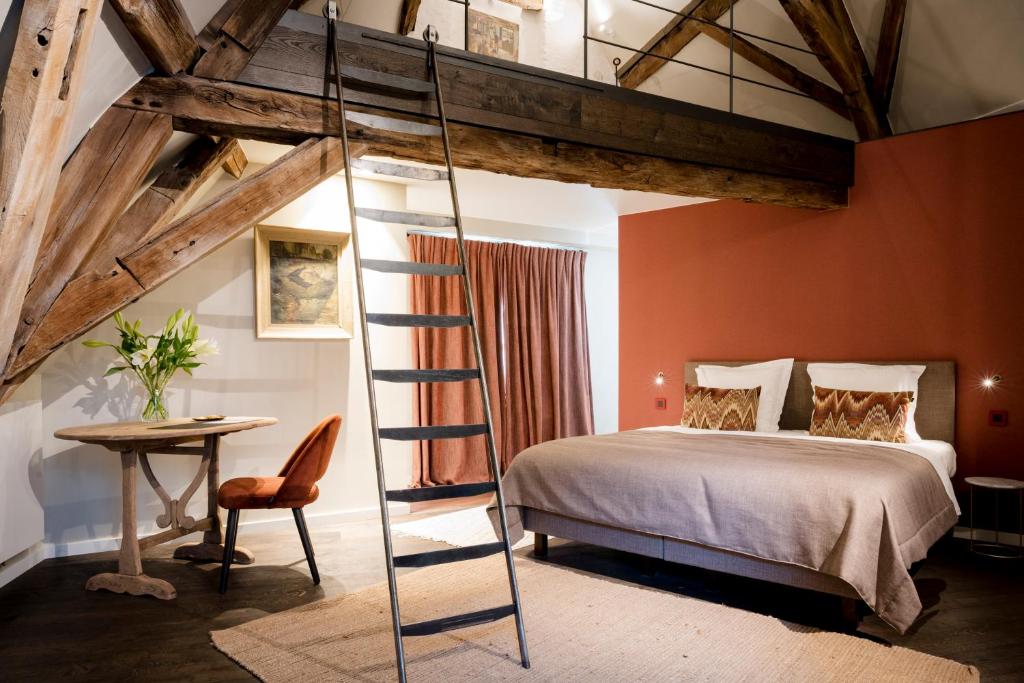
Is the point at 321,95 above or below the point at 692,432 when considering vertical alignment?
above

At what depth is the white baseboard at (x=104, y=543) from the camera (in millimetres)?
3522

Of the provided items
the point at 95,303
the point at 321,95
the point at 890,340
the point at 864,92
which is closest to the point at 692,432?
the point at 890,340

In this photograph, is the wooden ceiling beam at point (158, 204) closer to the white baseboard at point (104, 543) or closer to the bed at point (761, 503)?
the white baseboard at point (104, 543)

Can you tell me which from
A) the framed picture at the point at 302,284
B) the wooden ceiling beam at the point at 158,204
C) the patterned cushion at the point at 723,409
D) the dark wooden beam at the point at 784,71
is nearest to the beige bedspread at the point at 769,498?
the patterned cushion at the point at 723,409

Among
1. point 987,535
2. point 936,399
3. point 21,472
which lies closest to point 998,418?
point 936,399

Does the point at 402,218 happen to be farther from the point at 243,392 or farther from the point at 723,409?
the point at 723,409

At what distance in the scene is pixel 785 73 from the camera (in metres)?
5.05

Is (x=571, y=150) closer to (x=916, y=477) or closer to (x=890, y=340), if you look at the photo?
(x=916, y=477)

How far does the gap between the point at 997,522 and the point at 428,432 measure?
3.31m

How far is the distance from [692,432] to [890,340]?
4.47 feet

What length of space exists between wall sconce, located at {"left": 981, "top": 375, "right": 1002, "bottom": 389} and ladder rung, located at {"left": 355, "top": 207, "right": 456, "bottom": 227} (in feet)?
10.5

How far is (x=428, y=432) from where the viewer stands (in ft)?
8.34

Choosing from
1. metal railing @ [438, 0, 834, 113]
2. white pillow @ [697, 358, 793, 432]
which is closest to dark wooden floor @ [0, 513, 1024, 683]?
white pillow @ [697, 358, 793, 432]

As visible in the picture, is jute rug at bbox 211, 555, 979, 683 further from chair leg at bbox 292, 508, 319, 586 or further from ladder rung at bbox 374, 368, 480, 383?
ladder rung at bbox 374, 368, 480, 383
